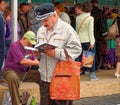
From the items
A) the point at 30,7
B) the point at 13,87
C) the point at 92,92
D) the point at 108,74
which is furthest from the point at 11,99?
the point at 108,74

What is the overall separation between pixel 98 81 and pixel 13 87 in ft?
9.69

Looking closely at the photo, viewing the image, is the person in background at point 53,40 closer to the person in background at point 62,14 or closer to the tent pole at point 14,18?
the tent pole at point 14,18

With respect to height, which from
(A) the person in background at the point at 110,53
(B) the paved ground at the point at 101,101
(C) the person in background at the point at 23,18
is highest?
(C) the person in background at the point at 23,18

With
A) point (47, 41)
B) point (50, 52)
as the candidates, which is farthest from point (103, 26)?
point (50, 52)

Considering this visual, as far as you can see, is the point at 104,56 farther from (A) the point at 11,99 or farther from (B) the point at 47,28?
(B) the point at 47,28

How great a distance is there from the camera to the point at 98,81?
8.96 meters

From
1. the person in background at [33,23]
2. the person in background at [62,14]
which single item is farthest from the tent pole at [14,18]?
Result: the person in background at [62,14]

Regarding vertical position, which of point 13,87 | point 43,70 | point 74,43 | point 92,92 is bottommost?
point 92,92

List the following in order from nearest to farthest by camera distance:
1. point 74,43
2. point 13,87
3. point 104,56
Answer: point 74,43 < point 13,87 < point 104,56

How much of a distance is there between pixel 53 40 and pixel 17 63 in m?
1.83

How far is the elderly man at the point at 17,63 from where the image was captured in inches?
253

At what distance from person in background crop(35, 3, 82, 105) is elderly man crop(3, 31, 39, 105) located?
4.61 feet

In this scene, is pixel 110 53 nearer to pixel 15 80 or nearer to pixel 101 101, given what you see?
pixel 101 101

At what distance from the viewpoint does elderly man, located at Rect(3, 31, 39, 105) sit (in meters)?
6.41
